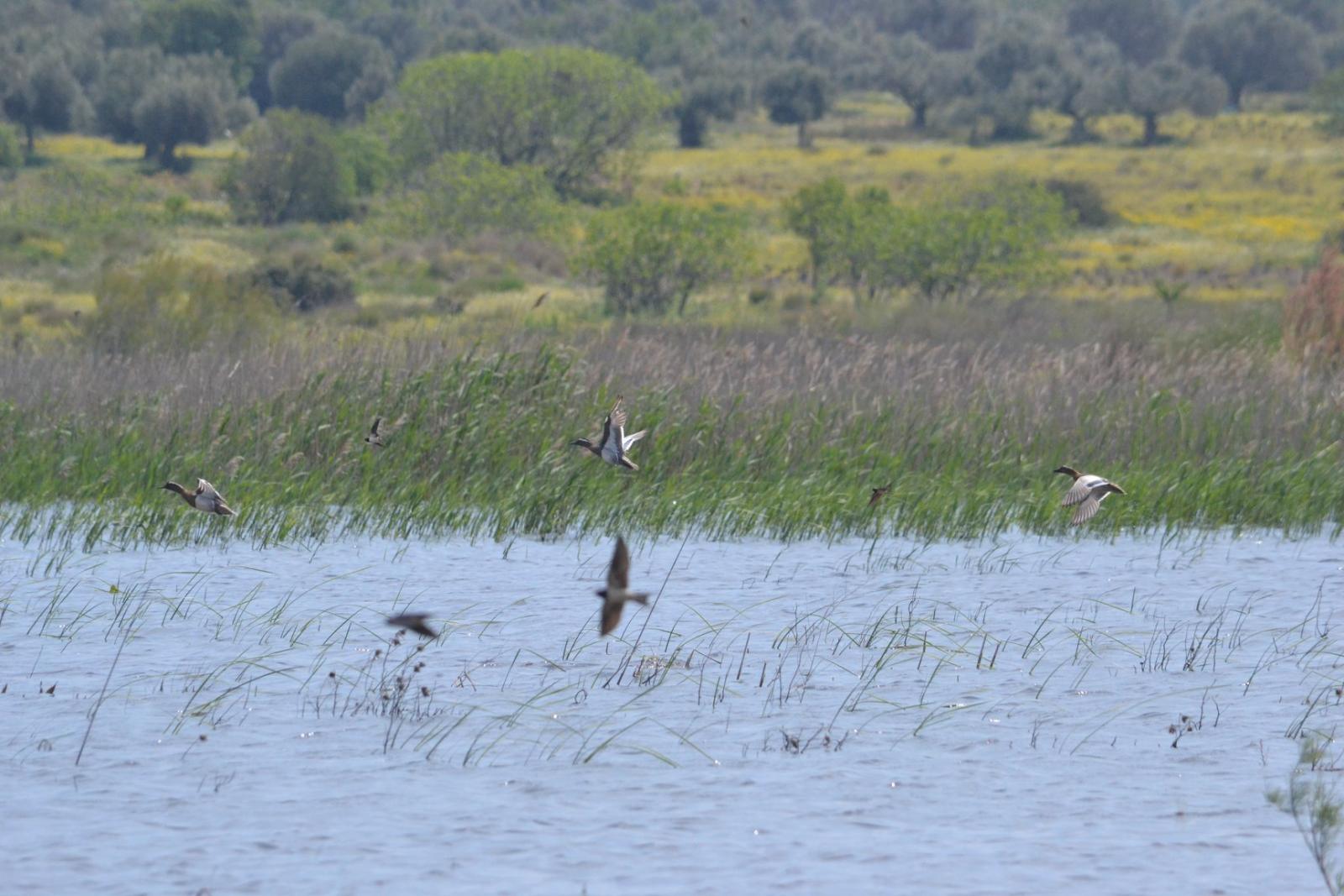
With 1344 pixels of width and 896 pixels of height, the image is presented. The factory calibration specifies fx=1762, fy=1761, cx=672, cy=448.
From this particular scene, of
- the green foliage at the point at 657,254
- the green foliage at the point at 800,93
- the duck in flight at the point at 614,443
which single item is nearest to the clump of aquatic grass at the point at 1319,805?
the duck in flight at the point at 614,443

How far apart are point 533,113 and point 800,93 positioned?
24.5m

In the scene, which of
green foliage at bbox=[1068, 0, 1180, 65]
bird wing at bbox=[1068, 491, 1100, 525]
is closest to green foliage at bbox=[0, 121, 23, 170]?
bird wing at bbox=[1068, 491, 1100, 525]

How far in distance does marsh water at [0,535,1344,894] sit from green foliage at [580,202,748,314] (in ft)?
73.6

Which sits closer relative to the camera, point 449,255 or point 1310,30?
point 449,255

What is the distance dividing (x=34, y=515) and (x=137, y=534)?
37.2 inches

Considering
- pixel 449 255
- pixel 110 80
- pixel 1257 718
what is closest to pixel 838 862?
pixel 1257 718

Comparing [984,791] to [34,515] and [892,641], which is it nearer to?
[892,641]

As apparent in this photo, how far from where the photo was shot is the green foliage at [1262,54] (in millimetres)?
96500

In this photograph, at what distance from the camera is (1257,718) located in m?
8.16

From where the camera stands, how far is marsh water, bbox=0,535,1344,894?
626 centimetres

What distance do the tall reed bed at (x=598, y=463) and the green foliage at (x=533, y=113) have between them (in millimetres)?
46618

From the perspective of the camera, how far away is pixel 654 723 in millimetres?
7953

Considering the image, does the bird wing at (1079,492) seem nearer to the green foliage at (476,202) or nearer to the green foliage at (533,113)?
the green foliage at (476,202)

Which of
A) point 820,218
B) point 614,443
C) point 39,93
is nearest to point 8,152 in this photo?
point 39,93
